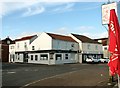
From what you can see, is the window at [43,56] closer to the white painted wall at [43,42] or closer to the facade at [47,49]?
the facade at [47,49]

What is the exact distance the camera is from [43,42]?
5594 centimetres

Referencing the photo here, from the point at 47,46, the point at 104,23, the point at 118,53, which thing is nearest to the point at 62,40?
the point at 47,46

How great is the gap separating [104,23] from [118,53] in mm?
11351

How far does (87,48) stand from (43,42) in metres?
11.8

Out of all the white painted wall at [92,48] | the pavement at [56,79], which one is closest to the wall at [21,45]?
the white painted wall at [92,48]

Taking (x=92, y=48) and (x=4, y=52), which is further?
(x=4, y=52)

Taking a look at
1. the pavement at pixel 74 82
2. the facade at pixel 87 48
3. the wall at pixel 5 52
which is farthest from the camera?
the wall at pixel 5 52

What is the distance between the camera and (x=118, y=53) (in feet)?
13.8

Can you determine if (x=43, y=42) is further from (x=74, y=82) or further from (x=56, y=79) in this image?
(x=74, y=82)

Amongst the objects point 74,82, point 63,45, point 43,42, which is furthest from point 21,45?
point 74,82

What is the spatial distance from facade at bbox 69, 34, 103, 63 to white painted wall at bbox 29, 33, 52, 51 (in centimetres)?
943

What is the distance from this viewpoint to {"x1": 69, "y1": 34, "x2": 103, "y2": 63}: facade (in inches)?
2336

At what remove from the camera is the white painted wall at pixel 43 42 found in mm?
53438

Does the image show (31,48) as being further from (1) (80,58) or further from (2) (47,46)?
(1) (80,58)
